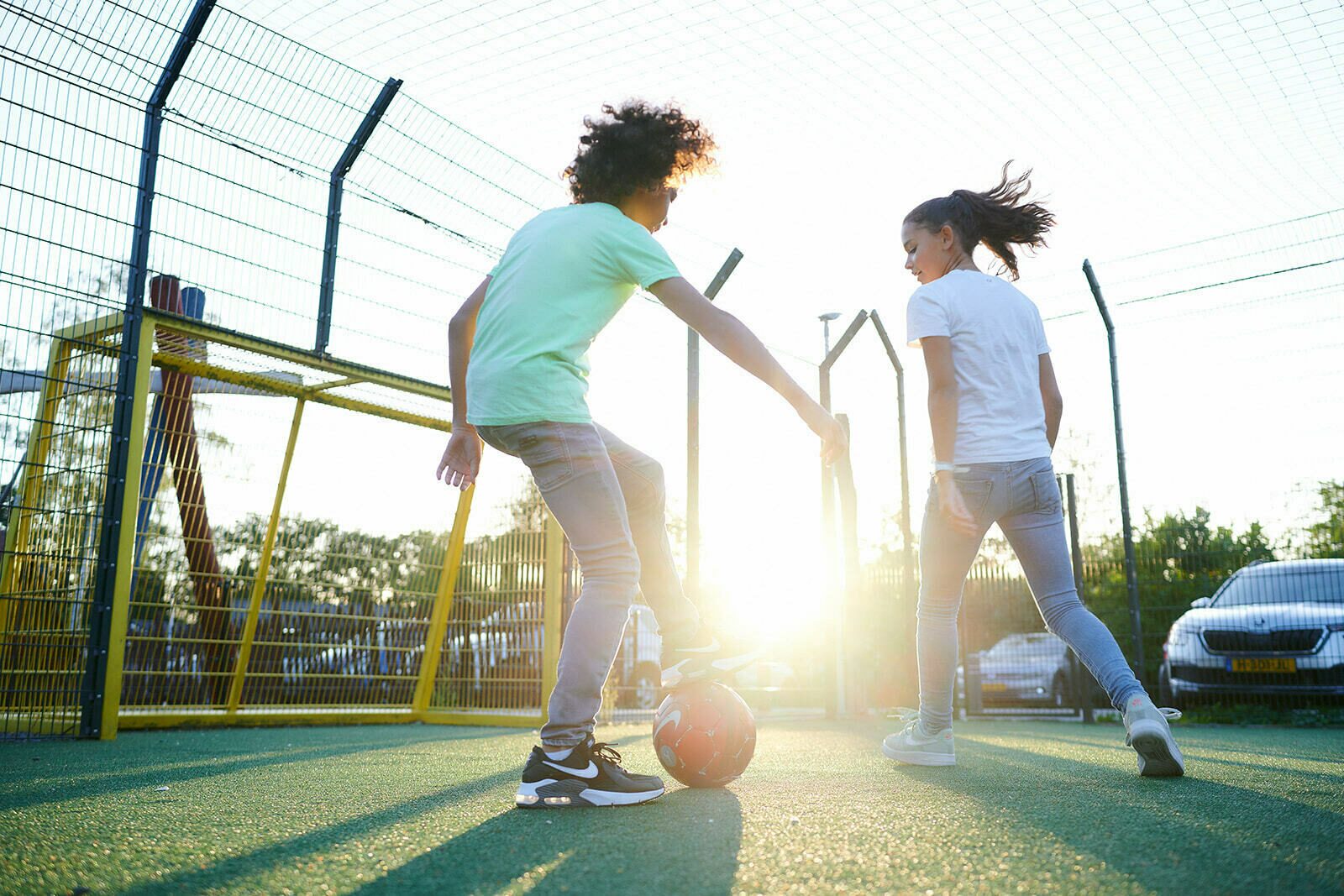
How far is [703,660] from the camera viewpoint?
2.75 m

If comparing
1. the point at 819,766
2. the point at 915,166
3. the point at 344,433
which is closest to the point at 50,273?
the point at 344,433

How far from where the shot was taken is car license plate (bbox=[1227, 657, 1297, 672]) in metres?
6.68

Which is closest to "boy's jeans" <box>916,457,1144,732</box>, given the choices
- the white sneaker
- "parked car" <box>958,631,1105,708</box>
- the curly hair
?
the white sneaker

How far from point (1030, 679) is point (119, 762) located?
7.10 m

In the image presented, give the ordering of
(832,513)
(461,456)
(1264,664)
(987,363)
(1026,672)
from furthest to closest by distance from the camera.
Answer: (1026,672) → (832,513) → (1264,664) → (987,363) → (461,456)

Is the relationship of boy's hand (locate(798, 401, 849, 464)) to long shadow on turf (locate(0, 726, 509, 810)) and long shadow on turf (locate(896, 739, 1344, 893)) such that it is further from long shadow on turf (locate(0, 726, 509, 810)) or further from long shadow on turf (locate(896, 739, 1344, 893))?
long shadow on turf (locate(0, 726, 509, 810))

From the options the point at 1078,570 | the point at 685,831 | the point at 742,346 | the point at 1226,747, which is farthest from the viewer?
→ the point at 1078,570

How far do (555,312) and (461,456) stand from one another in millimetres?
556

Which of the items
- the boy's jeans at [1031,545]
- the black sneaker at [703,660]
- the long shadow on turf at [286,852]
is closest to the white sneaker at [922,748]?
the boy's jeans at [1031,545]

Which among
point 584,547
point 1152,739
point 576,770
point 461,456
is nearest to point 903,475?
point 1152,739

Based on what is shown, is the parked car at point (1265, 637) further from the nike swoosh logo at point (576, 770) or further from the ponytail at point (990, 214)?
the nike swoosh logo at point (576, 770)

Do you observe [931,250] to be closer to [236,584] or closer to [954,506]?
[954,506]

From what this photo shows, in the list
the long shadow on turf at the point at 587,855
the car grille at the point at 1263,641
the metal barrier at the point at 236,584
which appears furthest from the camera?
the car grille at the point at 1263,641

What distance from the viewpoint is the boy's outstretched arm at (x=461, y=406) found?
2773mm
